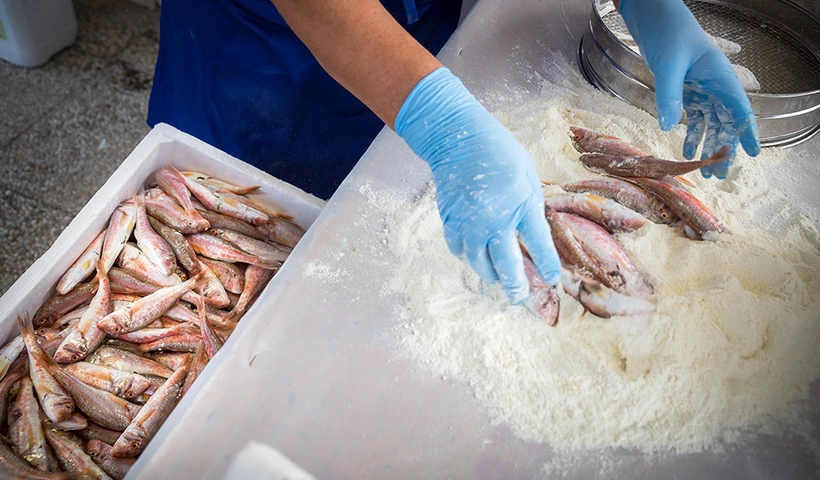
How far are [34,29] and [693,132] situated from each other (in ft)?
12.6

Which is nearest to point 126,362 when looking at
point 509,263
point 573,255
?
point 509,263

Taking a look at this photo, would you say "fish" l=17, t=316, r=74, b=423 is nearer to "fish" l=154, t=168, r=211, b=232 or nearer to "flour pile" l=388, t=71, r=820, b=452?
"fish" l=154, t=168, r=211, b=232

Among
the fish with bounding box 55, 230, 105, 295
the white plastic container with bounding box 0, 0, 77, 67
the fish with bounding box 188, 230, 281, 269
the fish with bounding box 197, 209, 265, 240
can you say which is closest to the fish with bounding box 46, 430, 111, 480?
the fish with bounding box 55, 230, 105, 295

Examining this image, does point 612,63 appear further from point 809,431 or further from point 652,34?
point 809,431

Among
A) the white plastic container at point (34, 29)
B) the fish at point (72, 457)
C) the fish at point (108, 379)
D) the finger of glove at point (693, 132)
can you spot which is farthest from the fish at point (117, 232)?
the white plastic container at point (34, 29)

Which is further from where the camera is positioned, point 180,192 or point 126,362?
point 180,192

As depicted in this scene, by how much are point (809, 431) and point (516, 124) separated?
119 centimetres

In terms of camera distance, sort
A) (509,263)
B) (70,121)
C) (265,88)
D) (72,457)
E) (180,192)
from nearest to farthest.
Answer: (509,263)
(72,457)
(180,192)
(265,88)
(70,121)

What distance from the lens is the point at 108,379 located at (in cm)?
193

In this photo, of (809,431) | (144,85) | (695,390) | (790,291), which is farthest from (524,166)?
(144,85)

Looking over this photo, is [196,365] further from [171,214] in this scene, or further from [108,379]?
[171,214]

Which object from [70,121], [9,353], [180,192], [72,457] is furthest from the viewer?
[70,121]

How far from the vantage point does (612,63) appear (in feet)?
7.08

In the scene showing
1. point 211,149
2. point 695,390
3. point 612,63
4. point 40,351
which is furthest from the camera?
point 211,149
